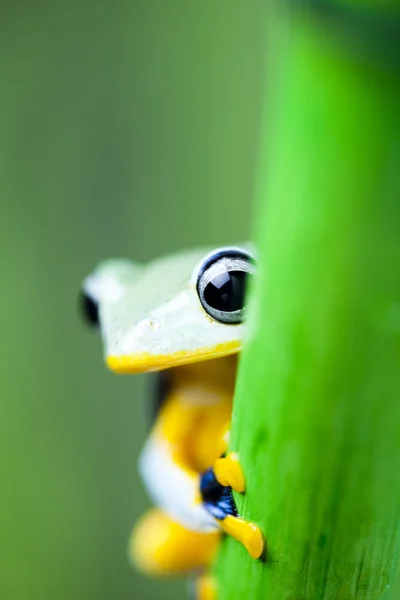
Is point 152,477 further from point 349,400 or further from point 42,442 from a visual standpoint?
point 42,442

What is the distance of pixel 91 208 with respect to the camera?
31.7 inches

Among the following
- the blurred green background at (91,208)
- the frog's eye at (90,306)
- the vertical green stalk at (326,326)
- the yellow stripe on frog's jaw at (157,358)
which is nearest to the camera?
the vertical green stalk at (326,326)

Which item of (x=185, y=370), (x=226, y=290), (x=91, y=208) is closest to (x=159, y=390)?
(x=185, y=370)

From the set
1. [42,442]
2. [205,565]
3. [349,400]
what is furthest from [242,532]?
[42,442]

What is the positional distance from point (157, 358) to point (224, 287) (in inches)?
1.5

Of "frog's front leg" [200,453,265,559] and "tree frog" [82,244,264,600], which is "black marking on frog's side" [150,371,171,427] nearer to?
"tree frog" [82,244,264,600]

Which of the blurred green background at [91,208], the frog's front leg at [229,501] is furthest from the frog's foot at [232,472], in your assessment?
the blurred green background at [91,208]

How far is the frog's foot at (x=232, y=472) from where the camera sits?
22 centimetres

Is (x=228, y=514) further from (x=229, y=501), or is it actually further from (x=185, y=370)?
(x=185, y=370)

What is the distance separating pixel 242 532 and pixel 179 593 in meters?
0.72

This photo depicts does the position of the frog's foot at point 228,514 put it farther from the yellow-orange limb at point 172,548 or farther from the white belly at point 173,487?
the yellow-orange limb at point 172,548

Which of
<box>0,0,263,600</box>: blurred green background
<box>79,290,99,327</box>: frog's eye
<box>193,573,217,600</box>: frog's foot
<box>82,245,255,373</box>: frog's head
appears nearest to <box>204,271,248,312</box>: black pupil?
<box>82,245,255,373</box>: frog's head

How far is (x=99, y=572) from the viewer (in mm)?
864

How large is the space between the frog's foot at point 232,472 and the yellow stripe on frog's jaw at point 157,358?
4 cm
